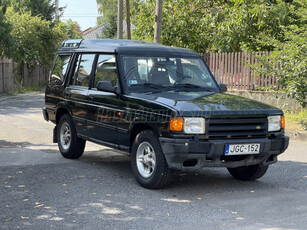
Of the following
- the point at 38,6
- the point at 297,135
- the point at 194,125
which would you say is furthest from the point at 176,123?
the point at 38,6

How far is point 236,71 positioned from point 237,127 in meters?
13.7

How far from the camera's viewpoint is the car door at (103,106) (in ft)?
24.7

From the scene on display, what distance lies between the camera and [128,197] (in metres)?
6.40

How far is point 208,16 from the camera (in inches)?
950

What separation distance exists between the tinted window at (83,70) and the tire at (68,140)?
690mm

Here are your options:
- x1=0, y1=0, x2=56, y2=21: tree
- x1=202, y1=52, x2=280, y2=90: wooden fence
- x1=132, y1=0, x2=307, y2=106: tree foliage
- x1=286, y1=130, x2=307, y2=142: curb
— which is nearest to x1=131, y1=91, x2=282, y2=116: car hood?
x1=286, y1=130, x2=307, y2=142: curb

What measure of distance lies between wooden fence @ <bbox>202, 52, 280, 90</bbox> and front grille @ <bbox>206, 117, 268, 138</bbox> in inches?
465

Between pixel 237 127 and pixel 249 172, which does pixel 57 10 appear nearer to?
pixel 249 172

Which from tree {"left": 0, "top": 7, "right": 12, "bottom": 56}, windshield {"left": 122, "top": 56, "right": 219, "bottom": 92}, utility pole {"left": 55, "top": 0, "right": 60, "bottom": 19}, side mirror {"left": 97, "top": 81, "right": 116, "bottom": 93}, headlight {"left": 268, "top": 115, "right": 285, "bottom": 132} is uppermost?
utility pole {"left": 55, "top": 0, "right": 60, "bottom": 19}

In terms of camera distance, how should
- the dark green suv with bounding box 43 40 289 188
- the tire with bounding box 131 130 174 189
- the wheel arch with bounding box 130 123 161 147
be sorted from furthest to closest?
the wheel arch with bounding box 130 123 161 147
the tire with bounding box 131 130 174 189
the dark green suv with bounding box 43 40 289 188

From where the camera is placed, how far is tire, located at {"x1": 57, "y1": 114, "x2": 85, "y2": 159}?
29.2 feet

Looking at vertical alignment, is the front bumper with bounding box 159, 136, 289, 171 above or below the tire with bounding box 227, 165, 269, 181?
above

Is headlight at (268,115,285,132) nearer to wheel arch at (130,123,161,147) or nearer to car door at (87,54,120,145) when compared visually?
wheel arch at (130,123,161,147)

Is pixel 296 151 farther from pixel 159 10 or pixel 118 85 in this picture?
pixel 159 10
